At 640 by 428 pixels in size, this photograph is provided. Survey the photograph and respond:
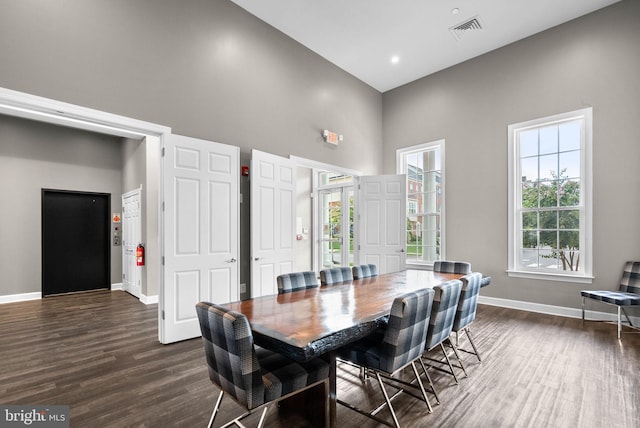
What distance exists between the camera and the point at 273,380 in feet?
5.36

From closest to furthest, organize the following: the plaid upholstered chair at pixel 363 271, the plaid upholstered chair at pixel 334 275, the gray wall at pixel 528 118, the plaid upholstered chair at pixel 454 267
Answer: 1. the plaid upholstered chair at pixel 334 275
2. the plaid upholstered chair at pixel 363 271
3. the plaid upholstered chair at pixel 454 267
4. the gray wall at pixel 528 118

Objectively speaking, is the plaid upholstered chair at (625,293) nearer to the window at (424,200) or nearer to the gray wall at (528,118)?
the gray wall at (528,118)

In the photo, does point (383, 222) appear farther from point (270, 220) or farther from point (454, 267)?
point (270, 220)

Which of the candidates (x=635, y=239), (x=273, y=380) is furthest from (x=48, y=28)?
(x=635, y=239)

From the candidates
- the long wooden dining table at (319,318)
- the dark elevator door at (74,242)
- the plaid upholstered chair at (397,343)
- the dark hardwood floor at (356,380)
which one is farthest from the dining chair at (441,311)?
the dark elevator door at (74,242)

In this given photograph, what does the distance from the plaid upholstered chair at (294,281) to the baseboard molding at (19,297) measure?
5836mm

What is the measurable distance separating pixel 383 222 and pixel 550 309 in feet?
9.16

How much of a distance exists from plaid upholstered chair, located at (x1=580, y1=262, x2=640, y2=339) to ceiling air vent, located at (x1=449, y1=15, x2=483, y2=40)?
382 centimetres

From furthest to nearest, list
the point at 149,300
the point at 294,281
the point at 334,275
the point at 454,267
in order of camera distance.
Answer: the point at 149,300 → the point at 454,267 → the point at 334,275 → the point at 294,281

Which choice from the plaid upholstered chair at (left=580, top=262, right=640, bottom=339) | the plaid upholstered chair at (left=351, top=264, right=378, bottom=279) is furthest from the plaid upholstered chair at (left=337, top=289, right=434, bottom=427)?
the plaid upholstered chair at (left=580, top=262, right=640, bottom=339)

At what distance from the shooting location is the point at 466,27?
179 inches

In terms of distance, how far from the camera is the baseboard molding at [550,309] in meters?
4.09

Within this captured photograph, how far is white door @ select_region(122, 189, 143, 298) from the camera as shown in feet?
19.3

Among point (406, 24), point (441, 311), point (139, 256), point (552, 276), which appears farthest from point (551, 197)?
point (139, 256)
